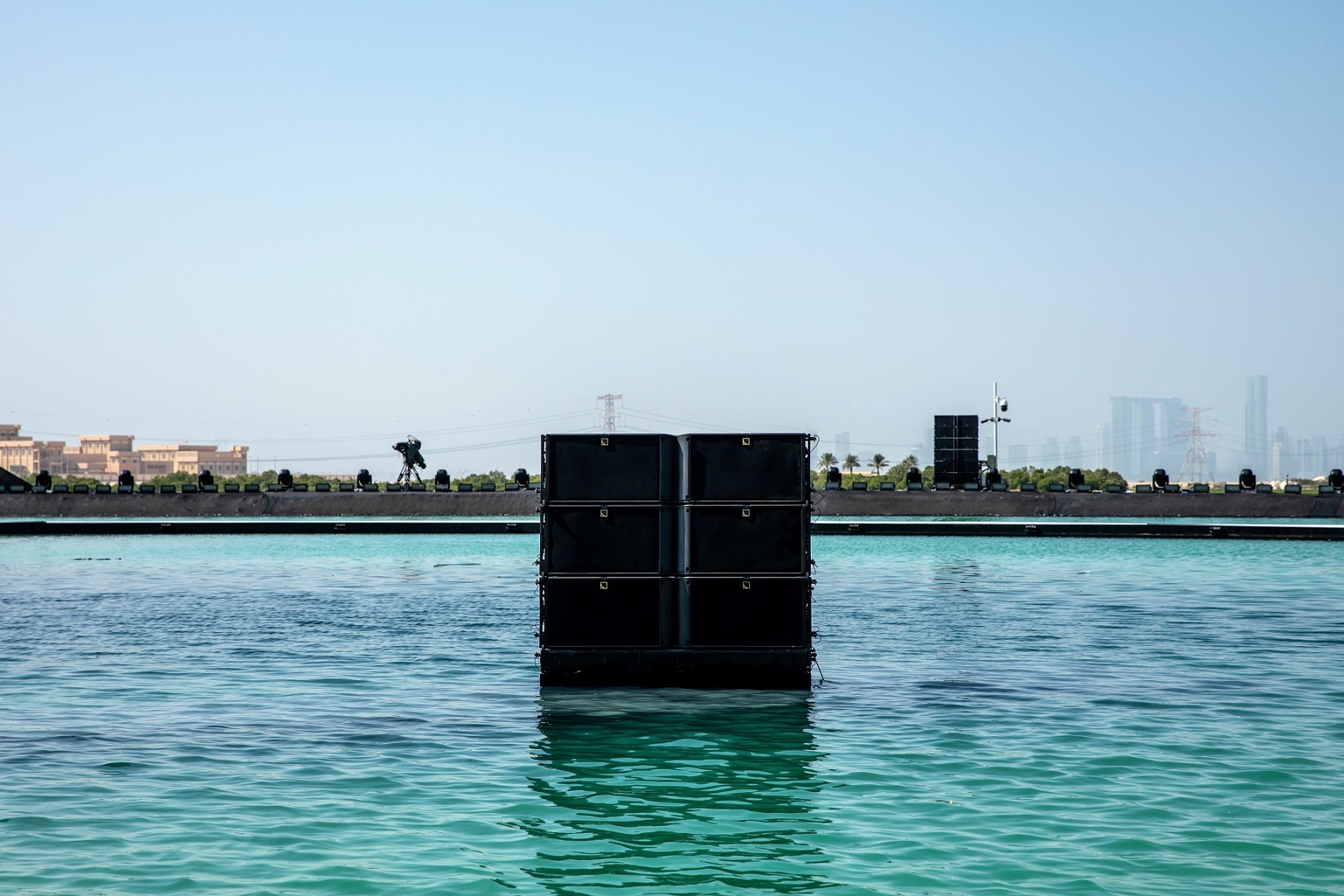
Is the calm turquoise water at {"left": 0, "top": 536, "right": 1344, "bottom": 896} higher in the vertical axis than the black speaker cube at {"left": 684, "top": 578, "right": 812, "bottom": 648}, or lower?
lower

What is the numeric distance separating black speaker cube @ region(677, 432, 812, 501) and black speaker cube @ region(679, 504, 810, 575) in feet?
0.45

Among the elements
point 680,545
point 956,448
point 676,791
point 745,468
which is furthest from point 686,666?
point 956,448

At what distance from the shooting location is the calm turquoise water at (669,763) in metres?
7.20

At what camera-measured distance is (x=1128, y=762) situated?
982 cm

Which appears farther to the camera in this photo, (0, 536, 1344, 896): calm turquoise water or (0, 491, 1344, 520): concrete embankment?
(0, 491, 1344, 520): concrete embankment

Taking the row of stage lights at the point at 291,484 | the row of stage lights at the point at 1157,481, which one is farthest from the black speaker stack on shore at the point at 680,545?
the row of stage lights at the point at 291,484

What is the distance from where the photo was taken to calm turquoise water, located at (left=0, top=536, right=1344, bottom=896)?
284 inches

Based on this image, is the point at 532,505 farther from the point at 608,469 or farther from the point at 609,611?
the point at 608,469

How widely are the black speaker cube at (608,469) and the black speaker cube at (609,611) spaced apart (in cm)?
85

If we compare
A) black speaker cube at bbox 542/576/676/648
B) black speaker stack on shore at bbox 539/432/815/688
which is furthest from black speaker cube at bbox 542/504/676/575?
black speaker cube at bbox 542/576/676/648

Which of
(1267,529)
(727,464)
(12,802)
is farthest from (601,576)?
(1267,529)

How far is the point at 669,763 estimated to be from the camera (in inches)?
399

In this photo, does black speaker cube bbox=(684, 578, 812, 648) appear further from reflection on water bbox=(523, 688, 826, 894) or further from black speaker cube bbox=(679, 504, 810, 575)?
reflection on water bbox=(523, 688, 826, 894)

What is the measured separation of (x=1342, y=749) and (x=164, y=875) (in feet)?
28.7
